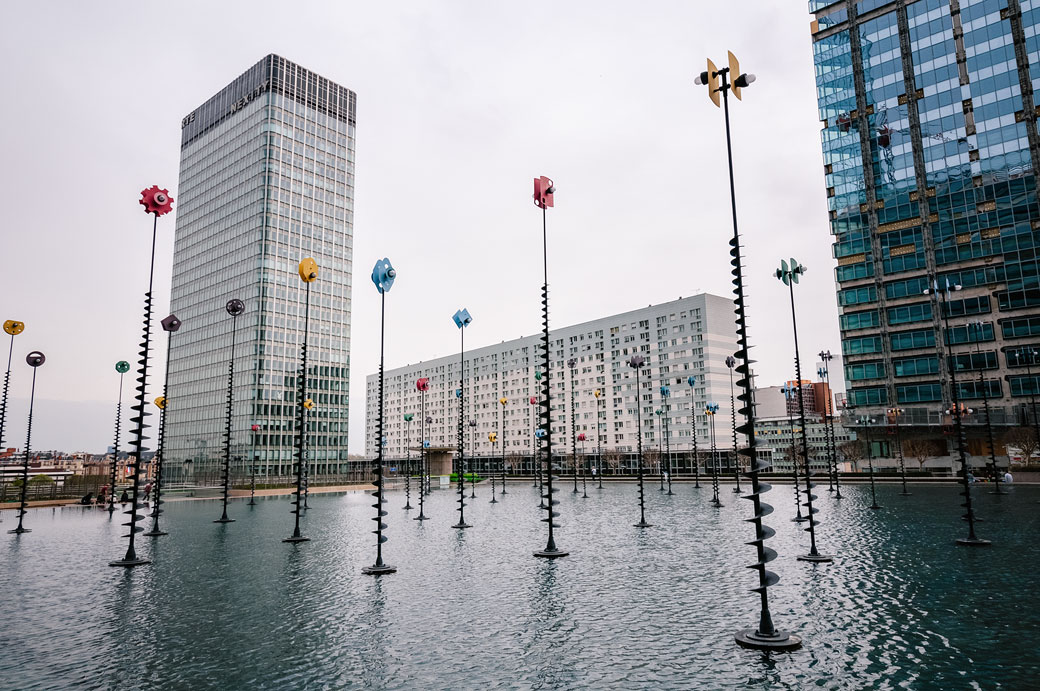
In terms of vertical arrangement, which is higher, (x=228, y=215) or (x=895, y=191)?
(x=228, y=215)

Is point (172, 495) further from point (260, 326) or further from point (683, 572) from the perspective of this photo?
point (683, 572)

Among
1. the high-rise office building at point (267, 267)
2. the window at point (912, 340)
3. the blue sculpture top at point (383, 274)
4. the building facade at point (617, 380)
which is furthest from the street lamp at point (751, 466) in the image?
the high-rise office building at point (267, 267)

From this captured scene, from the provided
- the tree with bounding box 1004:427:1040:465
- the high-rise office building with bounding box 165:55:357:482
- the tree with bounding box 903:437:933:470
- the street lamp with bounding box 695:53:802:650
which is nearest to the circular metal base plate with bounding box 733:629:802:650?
the street lamp with bounding box 695:53:802:650

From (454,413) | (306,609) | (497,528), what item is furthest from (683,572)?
(454,413)

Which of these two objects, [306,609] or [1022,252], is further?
[1022,252]

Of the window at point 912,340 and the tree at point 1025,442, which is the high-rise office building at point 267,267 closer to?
the window at point 912,340

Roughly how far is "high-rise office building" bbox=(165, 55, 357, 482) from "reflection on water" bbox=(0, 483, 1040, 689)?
98.3 meters

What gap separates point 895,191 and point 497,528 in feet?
298

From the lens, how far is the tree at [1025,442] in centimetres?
6450

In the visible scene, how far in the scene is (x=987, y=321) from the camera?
84688 mm

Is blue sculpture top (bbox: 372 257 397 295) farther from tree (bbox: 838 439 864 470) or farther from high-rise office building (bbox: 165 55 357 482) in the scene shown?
high-rise office building (bbox: 165 55 357 482)

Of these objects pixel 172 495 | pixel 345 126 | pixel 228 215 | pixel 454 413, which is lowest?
pixel 172 495

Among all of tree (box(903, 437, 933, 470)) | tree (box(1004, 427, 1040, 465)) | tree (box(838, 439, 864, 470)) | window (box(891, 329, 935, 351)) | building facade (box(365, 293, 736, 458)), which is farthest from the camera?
building facade (box(365, 293, 736, 458))

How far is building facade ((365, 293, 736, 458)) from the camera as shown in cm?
13050
